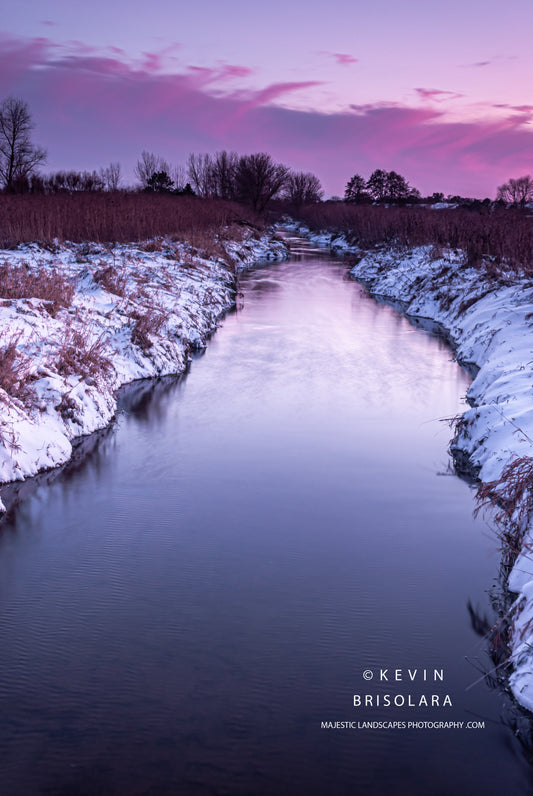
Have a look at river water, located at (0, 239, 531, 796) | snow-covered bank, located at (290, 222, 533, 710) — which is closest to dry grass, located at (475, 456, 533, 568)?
snow-covered bank, located at (290, 222, 533, 710)

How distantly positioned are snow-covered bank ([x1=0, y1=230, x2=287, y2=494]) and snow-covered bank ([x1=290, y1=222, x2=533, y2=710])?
5465mm

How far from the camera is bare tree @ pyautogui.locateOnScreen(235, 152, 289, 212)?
57312mm

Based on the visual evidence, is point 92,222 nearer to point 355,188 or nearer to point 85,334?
point 85,334

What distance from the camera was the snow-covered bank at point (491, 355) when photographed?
5.35 m

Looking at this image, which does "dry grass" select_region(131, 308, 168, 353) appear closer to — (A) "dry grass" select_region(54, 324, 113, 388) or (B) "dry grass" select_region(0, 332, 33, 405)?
(A) "dry grass" select_region(54, 324, 113, 388)

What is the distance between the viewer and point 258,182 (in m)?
57.2

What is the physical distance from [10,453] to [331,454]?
4.16m

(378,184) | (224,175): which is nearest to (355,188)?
(378,184)

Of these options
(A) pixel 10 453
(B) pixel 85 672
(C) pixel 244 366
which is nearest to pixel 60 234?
(C) pixel 244 366

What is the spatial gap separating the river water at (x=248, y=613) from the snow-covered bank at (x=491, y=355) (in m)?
0.41

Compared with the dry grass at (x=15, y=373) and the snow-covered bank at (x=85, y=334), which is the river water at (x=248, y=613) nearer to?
the snow-covered bank at (x=85, y=334)

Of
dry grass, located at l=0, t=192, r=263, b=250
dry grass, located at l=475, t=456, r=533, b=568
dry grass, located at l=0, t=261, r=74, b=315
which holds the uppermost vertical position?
dry grass, located at l=0, t=192, r=263, b=250

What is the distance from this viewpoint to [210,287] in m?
20.0

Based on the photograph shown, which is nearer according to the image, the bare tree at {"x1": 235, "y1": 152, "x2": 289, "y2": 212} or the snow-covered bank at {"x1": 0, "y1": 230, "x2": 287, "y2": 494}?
the snow-covered bank at {"x1": 0, "y1": 230, "x2": 287, "y2": 494}
